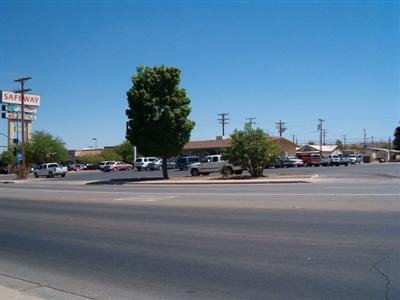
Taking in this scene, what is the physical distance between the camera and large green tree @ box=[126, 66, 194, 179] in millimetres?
37750

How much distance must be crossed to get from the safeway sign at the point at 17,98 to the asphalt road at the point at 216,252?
258ft

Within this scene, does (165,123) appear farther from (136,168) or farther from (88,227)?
(136,168)

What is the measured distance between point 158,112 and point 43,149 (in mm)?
60659

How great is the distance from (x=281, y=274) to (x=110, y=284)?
2.49 metres

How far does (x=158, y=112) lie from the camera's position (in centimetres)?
3800

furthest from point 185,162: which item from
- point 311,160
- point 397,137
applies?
point 397,137

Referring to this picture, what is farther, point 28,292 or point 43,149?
point 43,149

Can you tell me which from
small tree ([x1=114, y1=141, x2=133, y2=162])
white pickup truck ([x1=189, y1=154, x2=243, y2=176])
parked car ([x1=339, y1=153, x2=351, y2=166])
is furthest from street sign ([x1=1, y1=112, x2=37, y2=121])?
parked car ([x1=339, y1=153, x2=351, y2=166])

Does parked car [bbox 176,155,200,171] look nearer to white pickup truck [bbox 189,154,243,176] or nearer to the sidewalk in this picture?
white pickup truck [bbox 189,154,243,176]

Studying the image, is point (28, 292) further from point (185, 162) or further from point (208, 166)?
point (185, 162)

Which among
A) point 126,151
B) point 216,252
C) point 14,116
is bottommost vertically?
point 216,252

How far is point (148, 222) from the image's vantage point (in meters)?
13.9

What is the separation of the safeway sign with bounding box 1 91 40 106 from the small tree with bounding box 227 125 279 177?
63.7 m

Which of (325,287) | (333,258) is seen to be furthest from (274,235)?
(325,287)
